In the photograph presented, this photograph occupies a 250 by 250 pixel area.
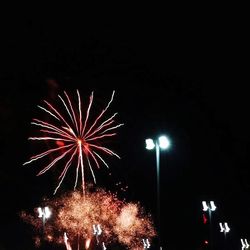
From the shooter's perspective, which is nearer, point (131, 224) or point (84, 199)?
point (84, 199)

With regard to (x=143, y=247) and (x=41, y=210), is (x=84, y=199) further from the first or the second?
(x=143, y=247)

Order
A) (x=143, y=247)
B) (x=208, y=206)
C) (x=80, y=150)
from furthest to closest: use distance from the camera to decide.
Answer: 1. (x=143, y=247)
2. (x=208, y=206)
3. (x=80, y=150)

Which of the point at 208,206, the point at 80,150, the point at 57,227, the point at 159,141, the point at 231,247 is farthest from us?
the point at 231,247

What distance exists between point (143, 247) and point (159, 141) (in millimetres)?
36332

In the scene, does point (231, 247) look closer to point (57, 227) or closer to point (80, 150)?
point (57, 227)

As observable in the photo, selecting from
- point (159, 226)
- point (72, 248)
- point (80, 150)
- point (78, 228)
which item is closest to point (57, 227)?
point (72, 248)

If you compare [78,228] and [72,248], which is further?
[72,248]

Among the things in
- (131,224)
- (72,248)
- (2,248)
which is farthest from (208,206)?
(2,248)

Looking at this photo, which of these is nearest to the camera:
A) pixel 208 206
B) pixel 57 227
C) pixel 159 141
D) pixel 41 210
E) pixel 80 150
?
pixel 159 141

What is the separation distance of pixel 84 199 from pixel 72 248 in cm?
912

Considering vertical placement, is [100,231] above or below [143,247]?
below

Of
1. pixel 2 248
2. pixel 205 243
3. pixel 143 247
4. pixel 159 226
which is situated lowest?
pixel 159 226

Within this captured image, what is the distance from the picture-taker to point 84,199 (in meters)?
34.3

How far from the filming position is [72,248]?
137ft
